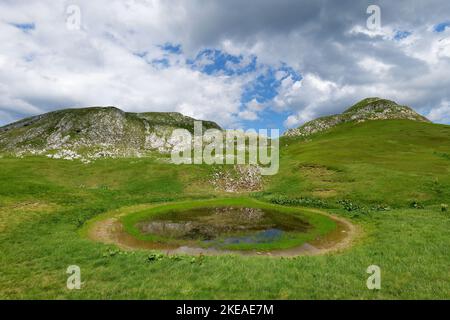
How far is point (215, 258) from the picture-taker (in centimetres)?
2339

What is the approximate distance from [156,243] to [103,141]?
608 feet

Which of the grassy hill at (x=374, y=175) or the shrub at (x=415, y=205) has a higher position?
the grassy hill at (x=374, y=175)

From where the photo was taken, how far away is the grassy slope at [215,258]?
Answer: 17906mm

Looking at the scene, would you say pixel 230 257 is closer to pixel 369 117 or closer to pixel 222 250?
pixel 222 250

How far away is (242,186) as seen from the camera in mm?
65250

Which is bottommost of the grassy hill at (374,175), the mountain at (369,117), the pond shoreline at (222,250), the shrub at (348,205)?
the pond shoreline at (222,250)

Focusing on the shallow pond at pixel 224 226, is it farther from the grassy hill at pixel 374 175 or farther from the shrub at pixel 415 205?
the shrub at pixel 415 205

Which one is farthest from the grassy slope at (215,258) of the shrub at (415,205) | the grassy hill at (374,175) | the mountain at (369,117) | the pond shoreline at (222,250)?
the mountain at (369,117)

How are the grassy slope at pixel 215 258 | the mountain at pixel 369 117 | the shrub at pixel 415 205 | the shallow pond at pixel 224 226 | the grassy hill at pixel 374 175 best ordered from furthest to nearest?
the mountain at pixel 369 117 < the grassy hill at pixel 374 175 < the shrub at pixel 415 205 < the shallow pond at pixel 224 226 < the grassy slope at pixel 215 258

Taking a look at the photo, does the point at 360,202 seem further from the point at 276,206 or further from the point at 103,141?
the point at 103,141

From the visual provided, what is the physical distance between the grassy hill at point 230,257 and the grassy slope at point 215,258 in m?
0.11

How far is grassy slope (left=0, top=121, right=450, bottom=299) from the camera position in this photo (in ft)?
58.7

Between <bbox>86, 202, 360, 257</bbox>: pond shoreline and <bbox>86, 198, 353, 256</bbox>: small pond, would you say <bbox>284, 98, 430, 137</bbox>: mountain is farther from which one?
<bbox>86, 202, 360, 257</bbox>: pond shoreline
